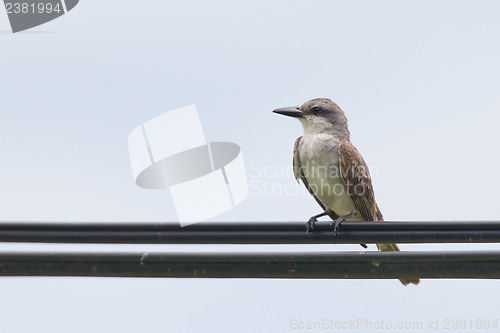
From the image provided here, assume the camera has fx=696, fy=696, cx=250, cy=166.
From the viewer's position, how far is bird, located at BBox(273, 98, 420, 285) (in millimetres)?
8562

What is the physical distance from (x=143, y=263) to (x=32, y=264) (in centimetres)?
78

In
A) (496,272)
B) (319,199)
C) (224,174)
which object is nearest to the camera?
(496,272)

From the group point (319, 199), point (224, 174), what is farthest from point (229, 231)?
point (319, 199)

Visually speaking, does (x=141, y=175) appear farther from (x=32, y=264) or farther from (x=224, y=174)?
(x=32, y=264)

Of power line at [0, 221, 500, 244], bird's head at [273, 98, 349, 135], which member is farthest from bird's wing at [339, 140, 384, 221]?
power line at [0, 221, 500, 244]

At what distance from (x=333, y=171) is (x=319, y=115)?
1.04 meters

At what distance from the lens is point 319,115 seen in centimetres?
934

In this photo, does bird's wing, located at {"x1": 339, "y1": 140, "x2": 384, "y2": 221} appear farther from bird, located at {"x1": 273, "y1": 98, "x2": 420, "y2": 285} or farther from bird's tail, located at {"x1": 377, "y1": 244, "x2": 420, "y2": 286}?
bird's tail, located at {"x1": 377, "y1": 244, "x2": 420, "y2": 286}

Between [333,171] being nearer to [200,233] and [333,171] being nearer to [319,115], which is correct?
[319,115]

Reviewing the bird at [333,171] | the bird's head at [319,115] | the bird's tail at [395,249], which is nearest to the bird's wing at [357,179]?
the bird at [333,171]

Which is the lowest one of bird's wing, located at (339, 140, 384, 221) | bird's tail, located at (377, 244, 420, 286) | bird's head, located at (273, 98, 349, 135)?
bird's tail, located at (377, 244, 420, 286)

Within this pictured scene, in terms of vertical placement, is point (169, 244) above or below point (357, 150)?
above

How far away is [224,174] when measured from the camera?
8.50 meters

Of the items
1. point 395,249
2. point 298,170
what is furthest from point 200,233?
point 298,170
